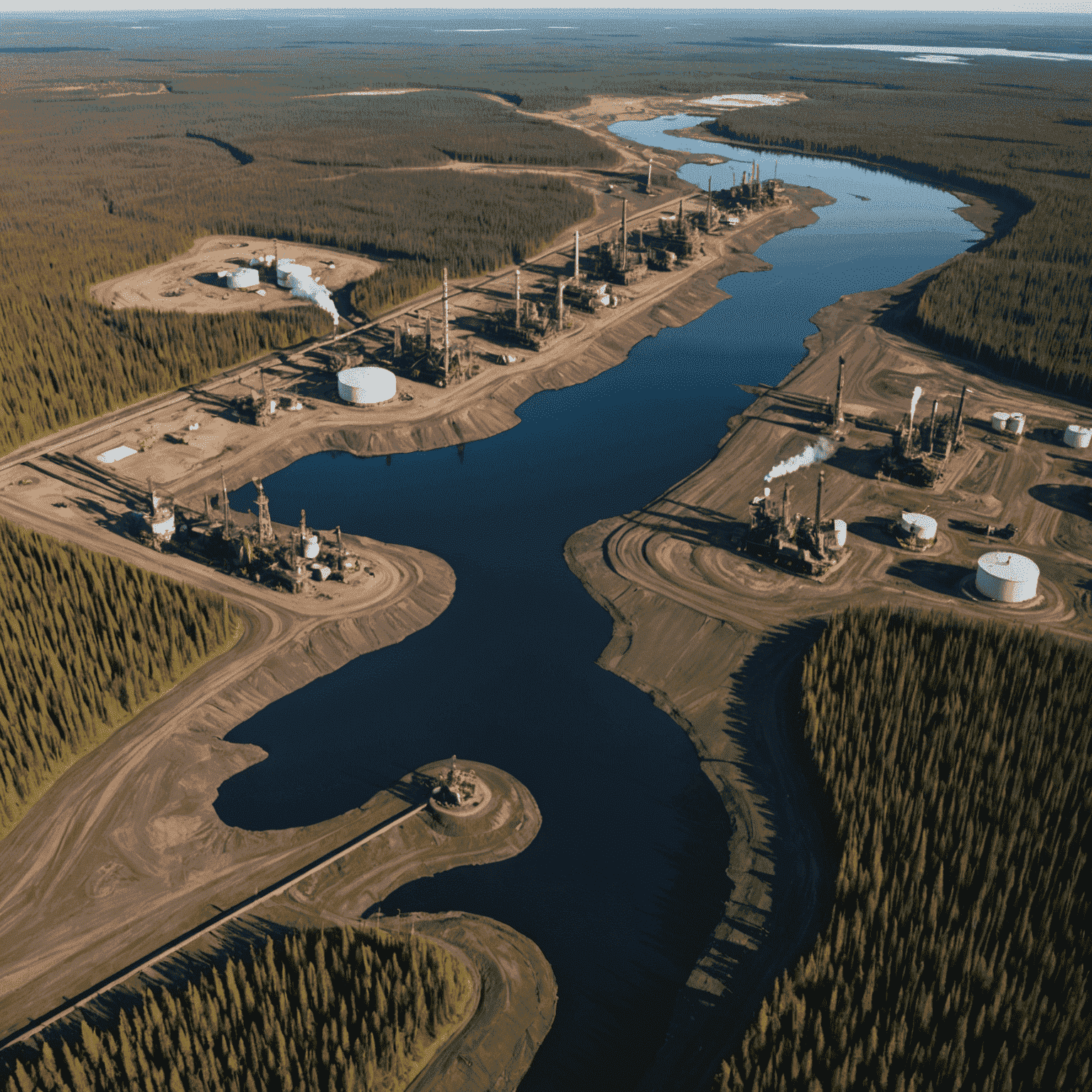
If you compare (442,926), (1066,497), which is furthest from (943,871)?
(1066,497)

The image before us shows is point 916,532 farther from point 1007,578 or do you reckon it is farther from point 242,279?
point 242,279

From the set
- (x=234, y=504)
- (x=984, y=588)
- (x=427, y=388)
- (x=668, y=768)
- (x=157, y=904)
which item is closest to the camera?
(x=157, y=904)

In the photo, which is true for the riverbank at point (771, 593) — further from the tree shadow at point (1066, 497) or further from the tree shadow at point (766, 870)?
the tree shadow at point (1066, 497)

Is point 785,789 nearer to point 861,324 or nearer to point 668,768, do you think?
point 668,768

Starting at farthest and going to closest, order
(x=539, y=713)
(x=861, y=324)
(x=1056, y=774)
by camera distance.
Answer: (x=861, y=324) → (x=539, y=713) → (x=1056, y=774)

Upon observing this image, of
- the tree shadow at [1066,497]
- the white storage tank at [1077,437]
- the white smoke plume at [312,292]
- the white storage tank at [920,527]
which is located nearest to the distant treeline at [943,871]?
the white storage tank at [920,527]

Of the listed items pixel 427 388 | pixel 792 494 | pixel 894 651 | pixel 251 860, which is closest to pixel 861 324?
pixel 792 494

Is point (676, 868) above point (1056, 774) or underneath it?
underneath

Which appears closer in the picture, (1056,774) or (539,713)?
(1056,774)
